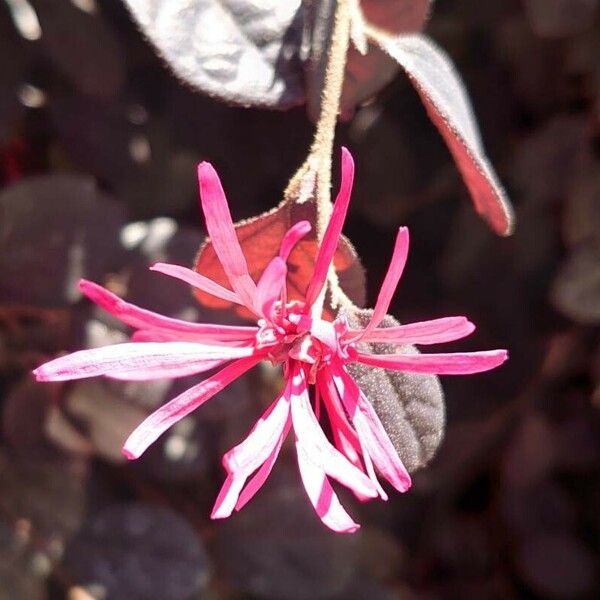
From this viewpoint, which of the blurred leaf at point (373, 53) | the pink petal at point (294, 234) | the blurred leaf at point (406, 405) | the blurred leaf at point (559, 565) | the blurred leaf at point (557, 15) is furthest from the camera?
the blurred leaf at point (559, 565)

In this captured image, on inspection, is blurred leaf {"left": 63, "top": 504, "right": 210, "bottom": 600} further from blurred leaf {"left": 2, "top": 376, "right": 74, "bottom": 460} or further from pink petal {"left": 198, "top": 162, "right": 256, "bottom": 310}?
pink petal {"left": 198, "top": 162, "right": 256, "bottom": 310}

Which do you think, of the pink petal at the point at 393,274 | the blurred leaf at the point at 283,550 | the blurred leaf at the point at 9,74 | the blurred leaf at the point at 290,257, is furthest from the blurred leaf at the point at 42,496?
the pink petal at the point at 393,274

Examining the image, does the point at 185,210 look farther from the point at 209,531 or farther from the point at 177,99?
the point at 209,531

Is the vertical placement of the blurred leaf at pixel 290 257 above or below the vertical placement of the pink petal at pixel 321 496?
above

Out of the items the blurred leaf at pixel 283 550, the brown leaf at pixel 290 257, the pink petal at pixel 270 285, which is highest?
the pink petal at pixel 270 285

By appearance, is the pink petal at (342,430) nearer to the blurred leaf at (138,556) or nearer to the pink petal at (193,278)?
the pink petal at (193,278)

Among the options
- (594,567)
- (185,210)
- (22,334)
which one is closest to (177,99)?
(185,210)

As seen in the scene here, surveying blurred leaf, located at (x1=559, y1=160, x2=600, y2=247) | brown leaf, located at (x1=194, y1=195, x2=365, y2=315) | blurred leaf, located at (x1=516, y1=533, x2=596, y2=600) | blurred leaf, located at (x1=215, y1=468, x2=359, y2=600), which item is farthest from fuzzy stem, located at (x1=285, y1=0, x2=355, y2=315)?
blurred leaf, located at (x1=516, y1=533, x2=596, y2=600)
